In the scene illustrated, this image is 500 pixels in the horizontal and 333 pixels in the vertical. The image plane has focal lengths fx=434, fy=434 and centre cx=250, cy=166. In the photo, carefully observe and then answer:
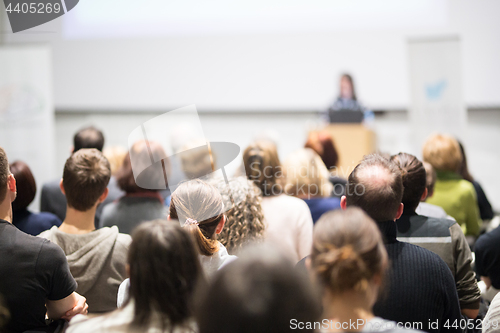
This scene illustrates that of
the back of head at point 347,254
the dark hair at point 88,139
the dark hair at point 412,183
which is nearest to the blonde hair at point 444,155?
the dark hair at point 412,183

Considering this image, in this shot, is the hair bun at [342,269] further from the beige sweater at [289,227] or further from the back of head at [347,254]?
the beige sweater at [289,227]

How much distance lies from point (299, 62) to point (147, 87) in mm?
2145

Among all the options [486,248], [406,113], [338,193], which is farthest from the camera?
[406,113]

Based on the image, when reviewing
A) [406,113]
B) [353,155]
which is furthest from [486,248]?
[406,113]

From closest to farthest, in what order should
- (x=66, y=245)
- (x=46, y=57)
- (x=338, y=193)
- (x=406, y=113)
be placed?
1. (x=66, y=245)
2. (x=338, y=193)
3. (x=46, y=57)
4. (x=406, y=113)

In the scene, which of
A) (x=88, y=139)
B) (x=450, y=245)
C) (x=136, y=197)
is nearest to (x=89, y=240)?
(x=136, y=197)

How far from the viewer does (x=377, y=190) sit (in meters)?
1.37

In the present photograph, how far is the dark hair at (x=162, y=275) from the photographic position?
38.0 inches

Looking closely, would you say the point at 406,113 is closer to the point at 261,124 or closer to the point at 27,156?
the point at 261,124

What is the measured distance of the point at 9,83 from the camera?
525 cm

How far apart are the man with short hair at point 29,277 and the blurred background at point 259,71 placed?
3.74 m

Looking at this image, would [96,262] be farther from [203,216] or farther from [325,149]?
[325,149]

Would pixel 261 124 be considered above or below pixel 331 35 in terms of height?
below

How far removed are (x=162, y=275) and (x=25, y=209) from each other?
137 cm
